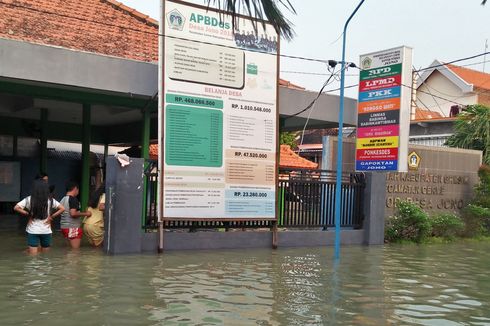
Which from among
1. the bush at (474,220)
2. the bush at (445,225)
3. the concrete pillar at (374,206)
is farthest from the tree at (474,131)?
the concrete pillar at (374,206)

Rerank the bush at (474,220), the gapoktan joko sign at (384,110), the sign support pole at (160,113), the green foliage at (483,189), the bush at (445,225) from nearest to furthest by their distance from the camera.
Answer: the sign support pole at (160,113) < the gapoktan joko sign at (384,110) < the bush at (445,225) < the bush at (474,220) < the green foliage at (483,189)

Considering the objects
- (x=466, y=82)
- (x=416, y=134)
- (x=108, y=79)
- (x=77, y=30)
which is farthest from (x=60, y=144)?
(x=466, y=82)

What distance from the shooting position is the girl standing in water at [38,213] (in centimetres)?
920

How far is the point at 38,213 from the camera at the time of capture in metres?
9.18

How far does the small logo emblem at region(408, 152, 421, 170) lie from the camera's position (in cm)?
1524

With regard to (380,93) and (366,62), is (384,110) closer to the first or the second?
(380,93)

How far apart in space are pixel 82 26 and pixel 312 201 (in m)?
6.95

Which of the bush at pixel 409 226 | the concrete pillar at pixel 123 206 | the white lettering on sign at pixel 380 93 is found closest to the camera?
the concrete pillar at pixel 123 206

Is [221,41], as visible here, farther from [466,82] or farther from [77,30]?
[466,82]

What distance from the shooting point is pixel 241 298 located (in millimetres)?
6723

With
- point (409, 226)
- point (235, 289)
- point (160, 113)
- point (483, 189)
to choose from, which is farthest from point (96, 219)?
point (483, 189)

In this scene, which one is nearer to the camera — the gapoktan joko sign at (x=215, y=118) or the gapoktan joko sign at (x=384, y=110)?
the gapoktan joko sign at (x=215, y=118)

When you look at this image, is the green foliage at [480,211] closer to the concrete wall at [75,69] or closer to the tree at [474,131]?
the tree at [474,131]

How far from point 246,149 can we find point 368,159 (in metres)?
3.61
